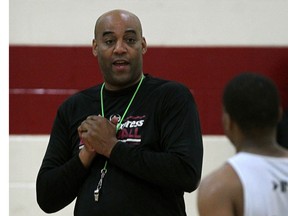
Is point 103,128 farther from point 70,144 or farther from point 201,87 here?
point 201,87

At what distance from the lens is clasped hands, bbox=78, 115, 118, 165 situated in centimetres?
244

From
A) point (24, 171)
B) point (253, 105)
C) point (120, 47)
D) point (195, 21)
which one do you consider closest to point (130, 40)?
point (120, 47)

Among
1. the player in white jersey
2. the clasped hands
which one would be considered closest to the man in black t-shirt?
the clasped hands

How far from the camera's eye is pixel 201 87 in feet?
11.9

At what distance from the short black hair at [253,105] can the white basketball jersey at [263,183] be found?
82 millimetres

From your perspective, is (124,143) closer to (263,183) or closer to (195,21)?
(263,183)

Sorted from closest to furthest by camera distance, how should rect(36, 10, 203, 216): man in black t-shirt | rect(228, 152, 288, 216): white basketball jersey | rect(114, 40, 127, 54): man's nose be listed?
rect(228, 152, 288, 216): white basketball jersey → rect(36, 10, 203, 216): man in black t-shirt → rect(114, 40, 127, 54): man's nose

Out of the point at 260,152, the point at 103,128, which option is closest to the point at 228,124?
the point at 260,152

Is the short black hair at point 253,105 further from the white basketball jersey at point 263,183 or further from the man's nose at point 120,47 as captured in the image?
the man's nose at point 120,47

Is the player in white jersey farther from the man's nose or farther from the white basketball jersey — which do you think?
the man's nose

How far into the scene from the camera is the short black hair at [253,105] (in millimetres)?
1823

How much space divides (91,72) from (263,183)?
2030 millimetres

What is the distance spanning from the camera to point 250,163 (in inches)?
70.7

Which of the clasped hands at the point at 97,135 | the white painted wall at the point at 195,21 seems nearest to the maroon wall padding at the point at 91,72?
the white painted wall at the point at 195,21
